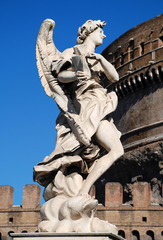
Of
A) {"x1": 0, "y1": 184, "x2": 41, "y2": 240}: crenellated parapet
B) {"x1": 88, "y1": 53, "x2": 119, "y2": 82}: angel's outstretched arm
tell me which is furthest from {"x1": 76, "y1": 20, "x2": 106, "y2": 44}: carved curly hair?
{"x1": 0, "y1": 184, "x2": 41, "y2": 240}: crenellated parapet

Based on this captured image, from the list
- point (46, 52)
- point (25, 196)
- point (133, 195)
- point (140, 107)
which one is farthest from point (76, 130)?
point (140, 107)

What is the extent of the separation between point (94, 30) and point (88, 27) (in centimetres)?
6

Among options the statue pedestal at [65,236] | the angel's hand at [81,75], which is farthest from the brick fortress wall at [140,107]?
the statue pedestal at [65,236]

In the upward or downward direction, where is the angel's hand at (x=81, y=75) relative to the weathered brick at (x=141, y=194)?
downward

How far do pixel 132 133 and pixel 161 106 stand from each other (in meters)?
1.71

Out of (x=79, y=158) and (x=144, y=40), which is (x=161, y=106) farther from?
(x=79, y=158)

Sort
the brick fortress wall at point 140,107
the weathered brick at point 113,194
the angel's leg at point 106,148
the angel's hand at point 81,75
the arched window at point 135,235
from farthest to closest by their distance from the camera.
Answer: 1. the brick fortress wall at point 140,107
2. the arched window at point 135,235
3. the weathered brick at point 113,194
4. the angel's hand at point 81,75
5. the angel's leg at point 106,148

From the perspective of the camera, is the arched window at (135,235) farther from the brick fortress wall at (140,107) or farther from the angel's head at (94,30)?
the angel's head at (94,30)

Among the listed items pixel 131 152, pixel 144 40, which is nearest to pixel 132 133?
pixel 131 152

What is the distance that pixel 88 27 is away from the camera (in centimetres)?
500

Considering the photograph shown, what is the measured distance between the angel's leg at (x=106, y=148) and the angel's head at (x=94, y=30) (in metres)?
0.76

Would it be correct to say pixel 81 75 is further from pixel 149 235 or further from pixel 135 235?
pixel 135 235

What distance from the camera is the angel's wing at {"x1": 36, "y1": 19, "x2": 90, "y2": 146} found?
4711 mm

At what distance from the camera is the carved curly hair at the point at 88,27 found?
500cm
